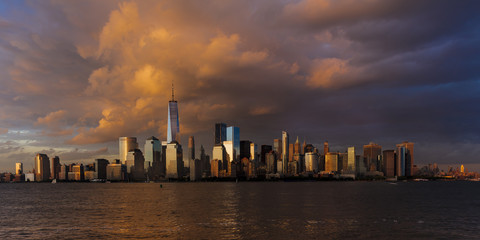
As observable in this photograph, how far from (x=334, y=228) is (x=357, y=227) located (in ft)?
21.7

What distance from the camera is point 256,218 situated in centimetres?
10519

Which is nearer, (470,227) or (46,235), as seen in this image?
(46,235)

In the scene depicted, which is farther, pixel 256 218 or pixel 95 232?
pixel 256 218

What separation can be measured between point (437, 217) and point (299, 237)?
58762 mm

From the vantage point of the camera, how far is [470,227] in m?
92.1

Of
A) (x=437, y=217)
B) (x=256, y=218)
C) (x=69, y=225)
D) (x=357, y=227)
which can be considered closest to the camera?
(x=357, y=227)

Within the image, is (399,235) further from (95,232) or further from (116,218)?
(116,218)

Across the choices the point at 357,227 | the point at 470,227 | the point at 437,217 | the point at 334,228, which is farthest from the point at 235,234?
the point at 437,217

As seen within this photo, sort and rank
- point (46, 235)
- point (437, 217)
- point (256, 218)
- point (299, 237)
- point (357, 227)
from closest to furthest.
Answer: point (299, 237)
point (46, 235)
point (357, 227)
point (256, 218)
point (437, 217)

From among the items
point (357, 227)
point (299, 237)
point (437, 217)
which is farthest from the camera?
point (437, 217)

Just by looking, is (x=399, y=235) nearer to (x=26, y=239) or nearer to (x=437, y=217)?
(x=437, y=217)

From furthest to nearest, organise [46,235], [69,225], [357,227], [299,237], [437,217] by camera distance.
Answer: [437,217]
[69,225]
[357,227]
[46,235]
[299,237]

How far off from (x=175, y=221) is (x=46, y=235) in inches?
1192

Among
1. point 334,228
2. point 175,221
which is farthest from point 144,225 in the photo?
point 334,228
